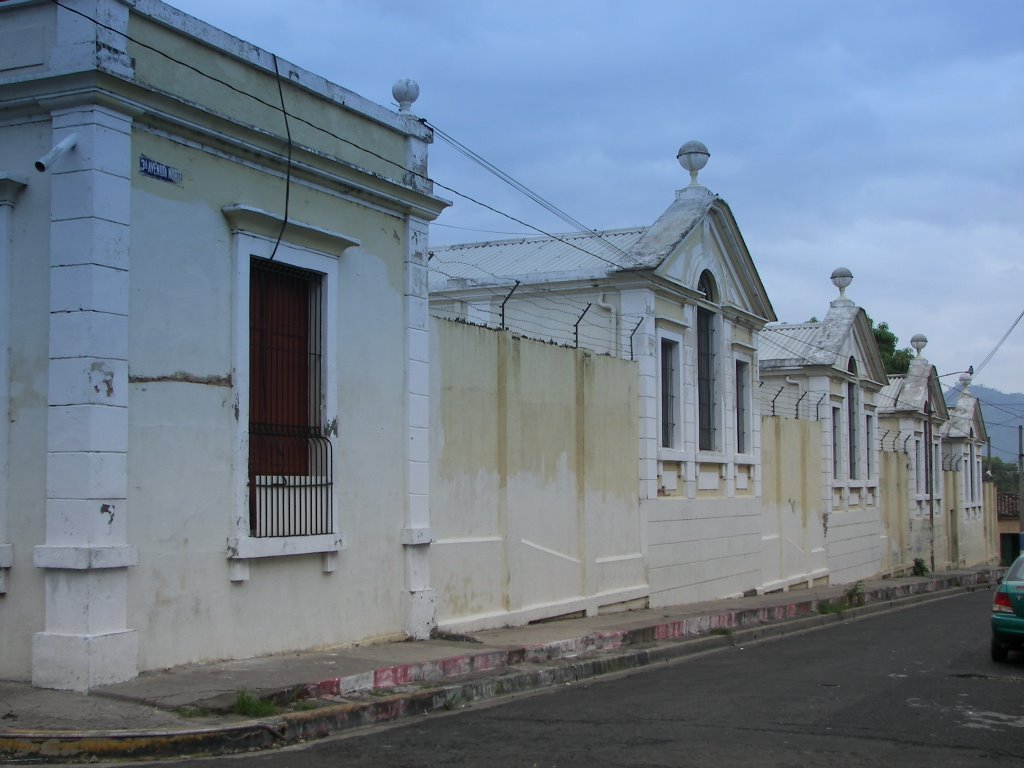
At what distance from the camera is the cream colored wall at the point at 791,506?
25.1 meters

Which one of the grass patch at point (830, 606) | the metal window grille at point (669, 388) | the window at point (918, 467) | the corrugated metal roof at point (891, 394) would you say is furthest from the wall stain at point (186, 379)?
the window at point (918, 467)

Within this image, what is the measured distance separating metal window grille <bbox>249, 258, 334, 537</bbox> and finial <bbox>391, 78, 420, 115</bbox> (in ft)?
9.37

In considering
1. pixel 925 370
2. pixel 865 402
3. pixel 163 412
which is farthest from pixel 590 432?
pixel 925 370

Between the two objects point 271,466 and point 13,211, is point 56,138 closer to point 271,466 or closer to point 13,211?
point 13,211

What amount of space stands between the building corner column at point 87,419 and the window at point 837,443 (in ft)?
76.8

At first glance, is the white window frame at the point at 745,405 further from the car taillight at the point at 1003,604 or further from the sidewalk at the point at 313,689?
the car taillight at the point at 1003,604

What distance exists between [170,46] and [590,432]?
349 inches

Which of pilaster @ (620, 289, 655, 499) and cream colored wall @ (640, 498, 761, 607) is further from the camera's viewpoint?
cream colored wall @ (640, 498, 761, 607)

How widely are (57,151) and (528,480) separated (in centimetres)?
796

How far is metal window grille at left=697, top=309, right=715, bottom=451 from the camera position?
2184 cm

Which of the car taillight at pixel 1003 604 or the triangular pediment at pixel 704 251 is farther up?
the triangular pediment at pixel 704 251

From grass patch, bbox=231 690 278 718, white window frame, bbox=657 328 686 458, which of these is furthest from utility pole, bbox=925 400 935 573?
grass patch, bbox=231 690 278 718

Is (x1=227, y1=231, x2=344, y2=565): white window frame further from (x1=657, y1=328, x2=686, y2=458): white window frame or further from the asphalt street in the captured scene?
(x1=657, y1=328, x2=686, y2=458): white window frame

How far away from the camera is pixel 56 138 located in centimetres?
985
